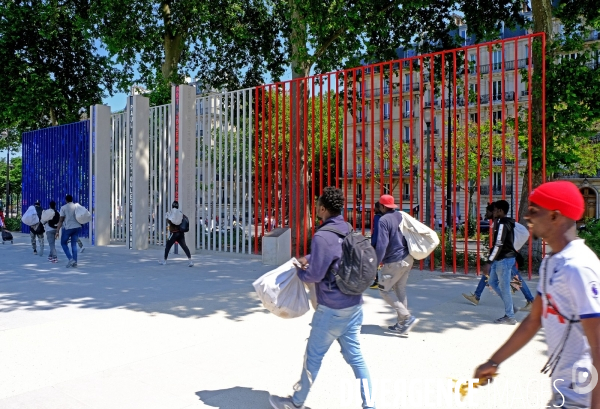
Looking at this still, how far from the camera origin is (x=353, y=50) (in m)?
14.8

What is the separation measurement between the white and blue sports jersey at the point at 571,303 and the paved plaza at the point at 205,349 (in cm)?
209

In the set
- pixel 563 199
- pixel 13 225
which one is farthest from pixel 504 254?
pixel 13 225

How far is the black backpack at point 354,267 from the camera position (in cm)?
342

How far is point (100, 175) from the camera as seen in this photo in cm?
1845

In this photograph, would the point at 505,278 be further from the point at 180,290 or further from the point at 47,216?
the point at 47,216

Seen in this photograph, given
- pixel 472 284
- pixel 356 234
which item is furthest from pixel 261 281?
pixel 472 284

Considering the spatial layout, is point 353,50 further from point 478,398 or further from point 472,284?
point 478,398

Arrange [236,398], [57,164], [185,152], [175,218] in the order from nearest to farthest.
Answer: [236,398] → [175,218] → [185,152] → [57,164]

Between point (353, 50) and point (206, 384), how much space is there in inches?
477

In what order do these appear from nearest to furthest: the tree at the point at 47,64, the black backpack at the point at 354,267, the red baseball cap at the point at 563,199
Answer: the red baseball cap at the point at 563,199
the black backpack at the point at 354,267
the tree at the point at 47,64

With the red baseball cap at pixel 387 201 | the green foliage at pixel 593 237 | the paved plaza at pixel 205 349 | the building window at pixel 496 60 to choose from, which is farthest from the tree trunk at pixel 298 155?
the building window at pixel 496 60

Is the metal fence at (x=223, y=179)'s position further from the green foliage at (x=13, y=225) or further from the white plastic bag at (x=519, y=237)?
the green foliage at (x=13, y=225)

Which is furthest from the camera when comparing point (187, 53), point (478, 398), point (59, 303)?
point (187, 53)

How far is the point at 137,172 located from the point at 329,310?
1474 cm
